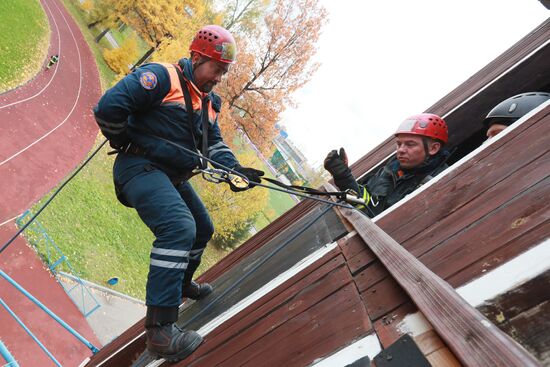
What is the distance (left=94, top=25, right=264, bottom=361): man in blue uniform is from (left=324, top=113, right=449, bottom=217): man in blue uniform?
835mm

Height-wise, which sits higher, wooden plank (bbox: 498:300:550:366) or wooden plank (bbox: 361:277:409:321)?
wooden plank (bbox: 361:277:409:321)

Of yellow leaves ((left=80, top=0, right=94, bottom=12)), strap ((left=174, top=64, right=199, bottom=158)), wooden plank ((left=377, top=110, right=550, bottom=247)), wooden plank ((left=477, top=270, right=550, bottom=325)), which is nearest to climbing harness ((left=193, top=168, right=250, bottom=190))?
strap ((left=174, top=64, right=199, bottom=158))

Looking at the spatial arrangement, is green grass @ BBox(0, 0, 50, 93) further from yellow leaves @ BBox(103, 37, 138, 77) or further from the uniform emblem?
the uniform emblem

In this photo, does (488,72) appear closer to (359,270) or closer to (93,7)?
(359,270)

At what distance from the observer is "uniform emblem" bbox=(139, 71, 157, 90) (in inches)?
119

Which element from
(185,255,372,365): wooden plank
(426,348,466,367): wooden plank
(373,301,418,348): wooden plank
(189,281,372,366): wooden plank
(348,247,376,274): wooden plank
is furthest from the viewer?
(185,255,372,365): wooden plank

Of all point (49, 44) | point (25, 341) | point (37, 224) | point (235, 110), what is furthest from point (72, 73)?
point (25, 341)

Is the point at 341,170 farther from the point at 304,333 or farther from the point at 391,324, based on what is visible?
the point at 391,324

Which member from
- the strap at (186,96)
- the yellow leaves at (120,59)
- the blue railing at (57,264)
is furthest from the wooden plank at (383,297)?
the yellow leaves at (120,59)

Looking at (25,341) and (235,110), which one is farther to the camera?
(235,110)

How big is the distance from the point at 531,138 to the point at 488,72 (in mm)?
2713

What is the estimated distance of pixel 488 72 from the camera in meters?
4.36

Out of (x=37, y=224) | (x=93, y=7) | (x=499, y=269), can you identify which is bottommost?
(x=499, y=269)

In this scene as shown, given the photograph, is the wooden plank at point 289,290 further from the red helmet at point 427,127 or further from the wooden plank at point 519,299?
the red helmet at point 427,127
